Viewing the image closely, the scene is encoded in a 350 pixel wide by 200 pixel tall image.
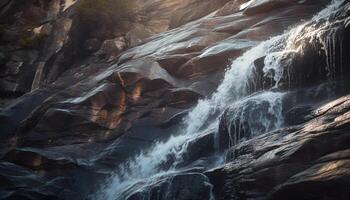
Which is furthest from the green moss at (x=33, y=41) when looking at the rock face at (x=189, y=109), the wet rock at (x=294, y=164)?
the wet rock at (x=294, y=164)

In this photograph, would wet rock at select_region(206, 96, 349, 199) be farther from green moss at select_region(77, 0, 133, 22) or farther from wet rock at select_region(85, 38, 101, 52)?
green moss at select_region(77, 0, 133, 22)

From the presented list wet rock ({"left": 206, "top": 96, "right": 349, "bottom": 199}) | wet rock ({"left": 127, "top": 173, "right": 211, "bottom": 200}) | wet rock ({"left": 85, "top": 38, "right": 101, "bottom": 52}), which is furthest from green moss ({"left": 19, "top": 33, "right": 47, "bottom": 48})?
wet rock ({"left": 206, "top": 96, "right": 349, "bottom": 199})

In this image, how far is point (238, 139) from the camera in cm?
1427

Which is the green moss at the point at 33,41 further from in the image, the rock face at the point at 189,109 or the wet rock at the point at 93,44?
the rock face at the point at 189,109

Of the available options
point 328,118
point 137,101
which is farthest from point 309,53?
point 137,101

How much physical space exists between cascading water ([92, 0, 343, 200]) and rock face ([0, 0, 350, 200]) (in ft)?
0.43

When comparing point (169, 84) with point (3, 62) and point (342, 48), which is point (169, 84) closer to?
point (342, 48)

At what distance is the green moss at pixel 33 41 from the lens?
40.9 m

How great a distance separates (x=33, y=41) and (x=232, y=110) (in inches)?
1180

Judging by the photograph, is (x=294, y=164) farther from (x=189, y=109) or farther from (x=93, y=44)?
(x=93, y=44)

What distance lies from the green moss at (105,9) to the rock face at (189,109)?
12.4 ft

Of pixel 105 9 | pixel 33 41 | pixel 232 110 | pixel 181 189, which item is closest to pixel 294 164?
pixel 181 189

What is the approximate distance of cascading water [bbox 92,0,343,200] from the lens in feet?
47.1

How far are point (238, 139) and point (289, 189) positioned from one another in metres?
4.83
